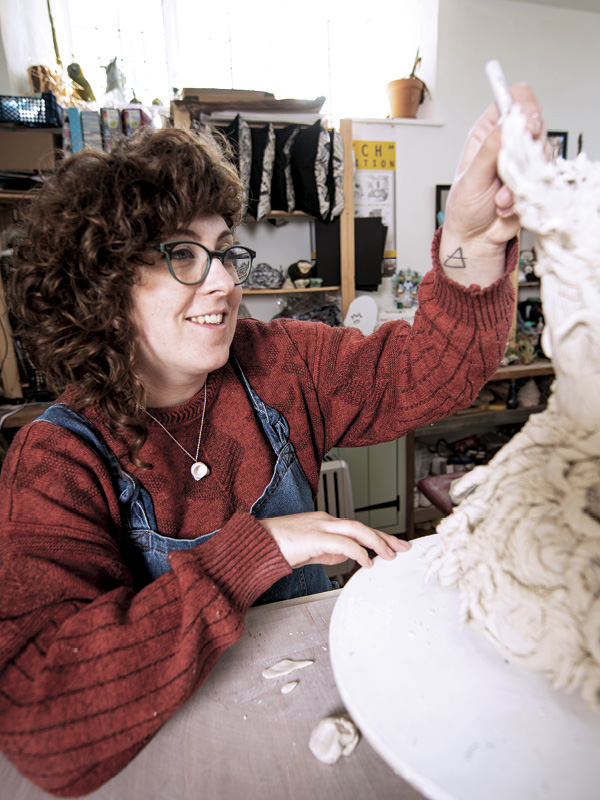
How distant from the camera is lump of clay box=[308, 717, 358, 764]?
22.0 inches

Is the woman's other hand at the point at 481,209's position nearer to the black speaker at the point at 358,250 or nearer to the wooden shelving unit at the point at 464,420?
the wooden shelving unit at the point at 464,420

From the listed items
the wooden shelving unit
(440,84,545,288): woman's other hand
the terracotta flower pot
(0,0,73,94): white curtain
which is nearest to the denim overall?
(440,84,545,288): woman's other hand

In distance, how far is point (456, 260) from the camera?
789 mm

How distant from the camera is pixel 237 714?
0.62 m

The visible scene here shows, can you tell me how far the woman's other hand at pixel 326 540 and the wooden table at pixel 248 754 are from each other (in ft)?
0.48

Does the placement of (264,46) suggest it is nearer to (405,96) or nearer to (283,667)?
(405,96)

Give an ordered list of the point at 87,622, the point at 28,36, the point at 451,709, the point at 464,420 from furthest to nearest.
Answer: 1. the point at 464,420
2. the point at 28,36
3. the point at 87,622
4. the point at 451,709

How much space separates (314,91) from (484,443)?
99.4 inches

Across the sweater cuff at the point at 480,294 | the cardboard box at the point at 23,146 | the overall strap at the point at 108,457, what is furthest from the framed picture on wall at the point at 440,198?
the overall strap at the point at 108,457

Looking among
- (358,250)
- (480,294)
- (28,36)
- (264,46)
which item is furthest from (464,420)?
(28,36)

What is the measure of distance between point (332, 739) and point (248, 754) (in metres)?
0.10

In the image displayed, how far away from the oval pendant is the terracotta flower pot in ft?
9.00

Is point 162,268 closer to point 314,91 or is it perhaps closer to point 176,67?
point 176,67

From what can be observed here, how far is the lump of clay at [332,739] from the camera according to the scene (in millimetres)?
558
